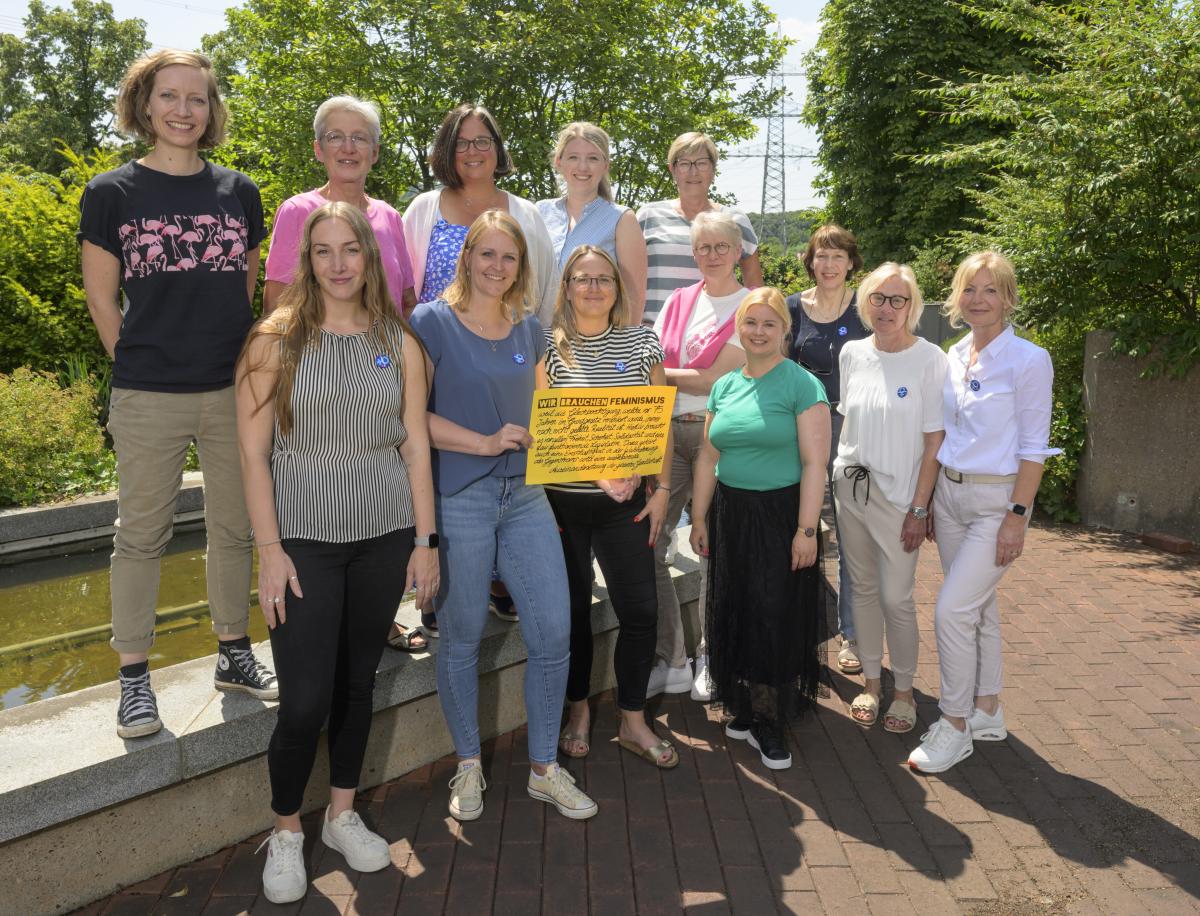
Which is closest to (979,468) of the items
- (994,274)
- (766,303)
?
(994,274)

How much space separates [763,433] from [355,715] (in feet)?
6.59

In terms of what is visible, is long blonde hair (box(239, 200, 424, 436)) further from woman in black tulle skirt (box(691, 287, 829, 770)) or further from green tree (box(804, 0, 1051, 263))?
green tree (box(804, 0, 1051, 263))

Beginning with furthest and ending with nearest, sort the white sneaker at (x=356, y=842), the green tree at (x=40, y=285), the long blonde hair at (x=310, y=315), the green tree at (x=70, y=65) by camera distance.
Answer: the green tree at (x=70, y=65)
the green tree at (x=40, y=285)
the white sneaker at (x=356, y=842)
the long blonde hair at (x=310, y=315)

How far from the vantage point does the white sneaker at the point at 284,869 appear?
10.8ft

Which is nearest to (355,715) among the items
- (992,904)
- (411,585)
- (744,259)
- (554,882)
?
(411,585)

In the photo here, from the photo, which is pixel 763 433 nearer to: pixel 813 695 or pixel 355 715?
pixel 813 695

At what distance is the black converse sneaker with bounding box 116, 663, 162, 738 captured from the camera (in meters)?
3.29

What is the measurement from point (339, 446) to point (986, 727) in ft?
10.8

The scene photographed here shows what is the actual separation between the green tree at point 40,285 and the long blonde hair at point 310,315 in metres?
8.80

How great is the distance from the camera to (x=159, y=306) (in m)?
3.32

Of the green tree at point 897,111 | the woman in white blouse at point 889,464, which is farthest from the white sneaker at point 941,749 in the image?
the green tree at point 897,111

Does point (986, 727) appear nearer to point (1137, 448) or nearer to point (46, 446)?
point (1137, 448)

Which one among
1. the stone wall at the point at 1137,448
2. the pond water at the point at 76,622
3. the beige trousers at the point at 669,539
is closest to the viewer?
the beige trousers at the point at 669,539

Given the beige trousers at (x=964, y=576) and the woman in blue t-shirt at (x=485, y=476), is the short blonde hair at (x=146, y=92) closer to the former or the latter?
the woman in blue t-shirt at (x=485, y=476)
